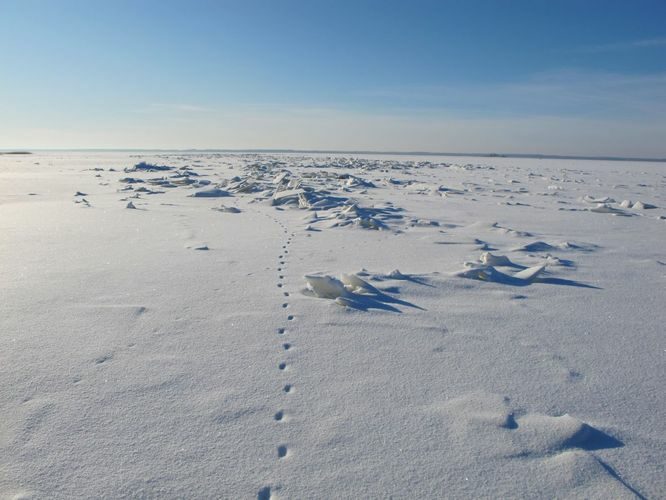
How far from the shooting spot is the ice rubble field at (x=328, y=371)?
1.70 meters

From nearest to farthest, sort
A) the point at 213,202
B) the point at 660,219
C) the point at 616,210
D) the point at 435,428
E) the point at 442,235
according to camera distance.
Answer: the point at 435,428, the point at 442,235, the point at 660,219, the point at 616,210, the point at 213,202

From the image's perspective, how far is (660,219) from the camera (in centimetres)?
791

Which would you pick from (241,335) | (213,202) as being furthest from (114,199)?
(241,335)

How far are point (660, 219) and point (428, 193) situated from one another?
17.2 feet

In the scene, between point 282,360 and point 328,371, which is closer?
point 328,371

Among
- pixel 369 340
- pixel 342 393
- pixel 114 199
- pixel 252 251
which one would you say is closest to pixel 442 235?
pixel 252 251

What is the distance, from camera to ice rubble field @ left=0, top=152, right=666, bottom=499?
1.70 m

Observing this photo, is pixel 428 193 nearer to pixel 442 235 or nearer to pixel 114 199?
pixel 442 235

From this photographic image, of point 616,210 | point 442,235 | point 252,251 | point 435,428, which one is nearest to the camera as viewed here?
point 435,428

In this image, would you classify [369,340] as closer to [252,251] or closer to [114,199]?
[252,251]

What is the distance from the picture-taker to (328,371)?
2422 mm

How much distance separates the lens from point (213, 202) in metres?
9.41

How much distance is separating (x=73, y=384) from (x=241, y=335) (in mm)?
929

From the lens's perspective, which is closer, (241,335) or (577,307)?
(241,335)
